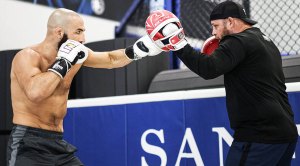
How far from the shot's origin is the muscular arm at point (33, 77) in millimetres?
2402

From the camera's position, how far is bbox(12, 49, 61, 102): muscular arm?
7.88 feet

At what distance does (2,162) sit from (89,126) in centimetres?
123

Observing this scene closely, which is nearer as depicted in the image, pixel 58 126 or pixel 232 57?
pixel 232 57

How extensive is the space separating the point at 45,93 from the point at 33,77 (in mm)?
133

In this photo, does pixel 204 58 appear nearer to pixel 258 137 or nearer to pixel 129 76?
pixel 258 137

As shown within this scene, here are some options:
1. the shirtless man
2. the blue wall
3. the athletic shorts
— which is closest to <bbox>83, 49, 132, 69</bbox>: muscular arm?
the shirtless man

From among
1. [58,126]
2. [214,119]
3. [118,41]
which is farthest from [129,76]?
[58,126]

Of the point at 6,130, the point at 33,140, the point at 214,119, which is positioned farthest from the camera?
the point at 6,130

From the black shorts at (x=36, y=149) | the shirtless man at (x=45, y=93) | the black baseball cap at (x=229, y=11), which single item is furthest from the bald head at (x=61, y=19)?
the black baseball cap at (x=229, y=11)

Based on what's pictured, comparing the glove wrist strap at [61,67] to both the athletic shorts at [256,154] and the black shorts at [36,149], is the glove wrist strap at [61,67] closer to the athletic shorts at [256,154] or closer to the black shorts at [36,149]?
the black shorts at [36,149]

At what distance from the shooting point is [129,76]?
3977 millimetres

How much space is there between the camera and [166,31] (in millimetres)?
2451

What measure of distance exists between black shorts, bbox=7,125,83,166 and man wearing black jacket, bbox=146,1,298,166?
887mm

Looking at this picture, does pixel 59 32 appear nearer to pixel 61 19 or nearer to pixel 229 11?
pixel 61 19
